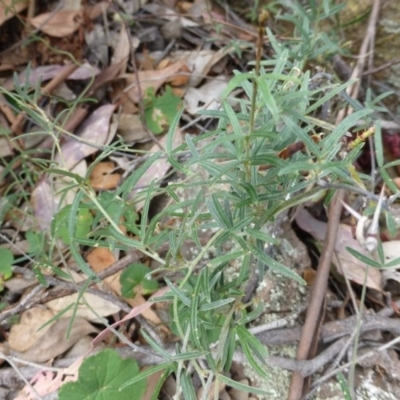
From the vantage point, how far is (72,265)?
5.22 ft

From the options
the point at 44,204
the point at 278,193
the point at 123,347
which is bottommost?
the point at 123,347

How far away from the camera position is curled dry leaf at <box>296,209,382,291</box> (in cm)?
144

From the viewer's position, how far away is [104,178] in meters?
1.77

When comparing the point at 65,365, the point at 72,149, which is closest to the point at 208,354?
the point at 65,365

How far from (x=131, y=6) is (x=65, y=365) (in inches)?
63.9

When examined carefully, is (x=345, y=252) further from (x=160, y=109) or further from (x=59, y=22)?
(x=59, y=22)

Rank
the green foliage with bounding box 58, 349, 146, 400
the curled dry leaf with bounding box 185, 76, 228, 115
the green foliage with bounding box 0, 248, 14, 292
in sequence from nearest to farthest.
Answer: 1. the green foliage with bounding box 58, 349, 146, 400
2. the green foliage with bounding box 0, 248, 14, 292
3. the curled dry leaf with bounding box 185, 76, 228, 115

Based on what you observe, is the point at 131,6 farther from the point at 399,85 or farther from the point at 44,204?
the point at 399,85

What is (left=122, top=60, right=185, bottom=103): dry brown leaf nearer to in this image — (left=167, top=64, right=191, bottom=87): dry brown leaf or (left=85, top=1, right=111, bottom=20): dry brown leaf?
(left=167, top=64, right=191, bottom=87): dry brown leaf

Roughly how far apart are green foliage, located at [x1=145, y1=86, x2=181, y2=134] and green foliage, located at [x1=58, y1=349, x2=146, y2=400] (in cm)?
93

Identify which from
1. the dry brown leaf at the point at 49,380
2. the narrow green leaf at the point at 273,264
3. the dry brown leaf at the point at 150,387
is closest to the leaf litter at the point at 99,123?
the dry brown leaf at the point at 49,380

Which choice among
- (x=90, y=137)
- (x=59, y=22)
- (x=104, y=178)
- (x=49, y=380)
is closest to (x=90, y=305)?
(x=49, y=380)

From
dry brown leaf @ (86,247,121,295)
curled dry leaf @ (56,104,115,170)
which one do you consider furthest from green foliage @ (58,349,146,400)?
curled dry leaf @ (56,104,115,170)

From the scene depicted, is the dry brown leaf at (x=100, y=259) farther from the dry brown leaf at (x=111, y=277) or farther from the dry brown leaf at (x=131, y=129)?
the dry brown leaf at (x=131, y=129)
